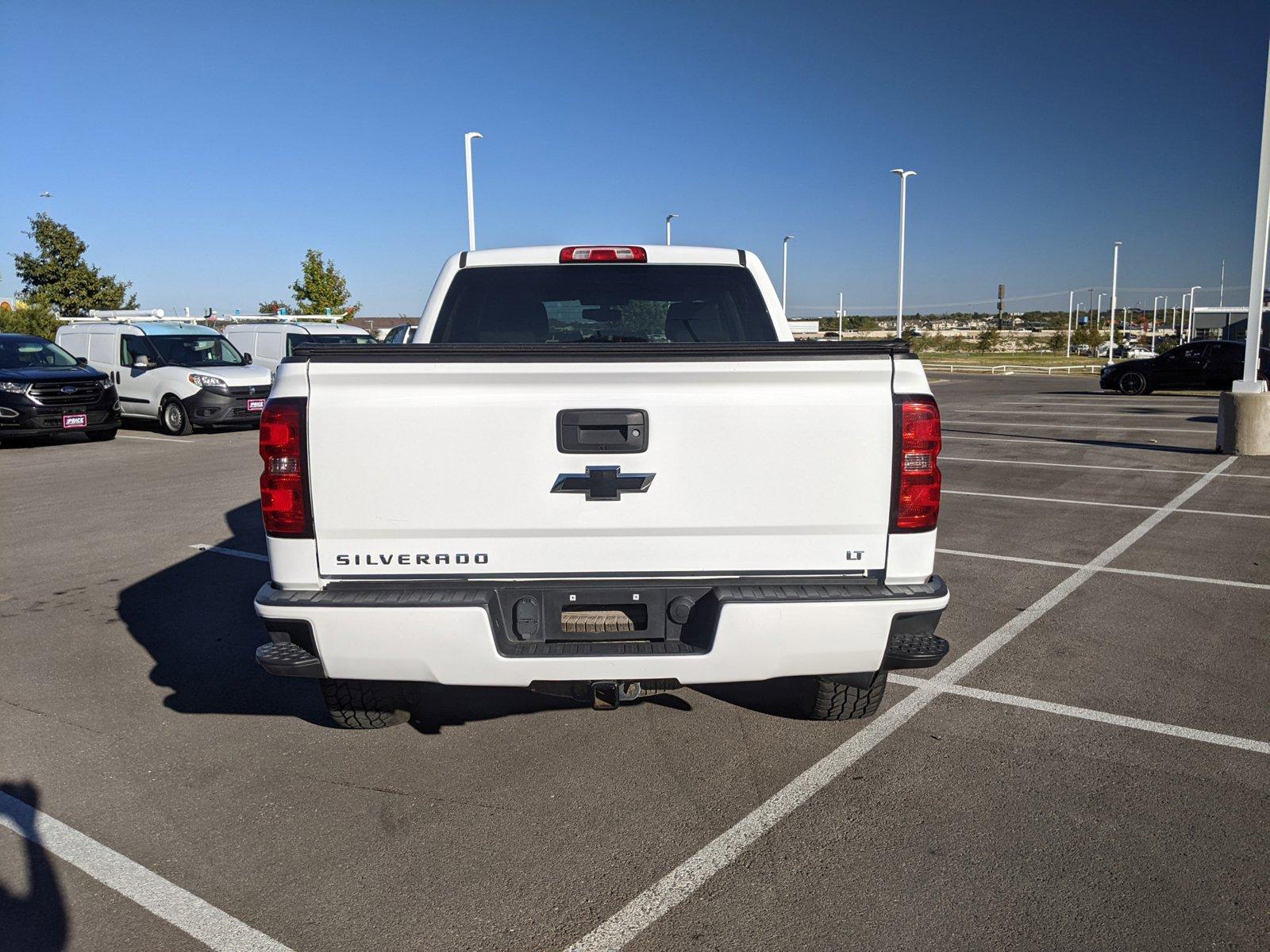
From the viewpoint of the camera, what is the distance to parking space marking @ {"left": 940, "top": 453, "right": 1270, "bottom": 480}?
12.1 metres

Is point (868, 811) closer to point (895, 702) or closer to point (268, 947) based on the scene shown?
point (895, 702)

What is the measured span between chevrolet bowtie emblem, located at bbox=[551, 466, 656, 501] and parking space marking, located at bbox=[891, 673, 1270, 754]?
2.34 meters

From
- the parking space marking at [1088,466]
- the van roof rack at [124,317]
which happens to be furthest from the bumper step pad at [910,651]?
the van roof rack at [124,317]

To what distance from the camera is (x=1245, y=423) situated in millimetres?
13906

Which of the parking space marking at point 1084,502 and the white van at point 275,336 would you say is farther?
the white van at point 275,336

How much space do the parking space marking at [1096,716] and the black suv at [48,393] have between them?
51.2 ft

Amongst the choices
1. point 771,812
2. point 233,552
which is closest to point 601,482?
point 771,812

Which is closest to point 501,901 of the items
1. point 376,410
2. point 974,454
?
point 376,410

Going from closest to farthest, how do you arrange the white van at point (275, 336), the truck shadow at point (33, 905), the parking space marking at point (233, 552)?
1. the truck shadow at point (33, 905)
2. the parking space marking at point (233, 552)
3. the white van at point (275, 336)

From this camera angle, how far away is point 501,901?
305 centimetres

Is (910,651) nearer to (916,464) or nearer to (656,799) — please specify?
(916,464)

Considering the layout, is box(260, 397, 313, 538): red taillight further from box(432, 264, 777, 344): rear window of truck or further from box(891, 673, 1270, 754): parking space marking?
box(891, 673, 1270, 754): parking space marking

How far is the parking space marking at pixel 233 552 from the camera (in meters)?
7.90

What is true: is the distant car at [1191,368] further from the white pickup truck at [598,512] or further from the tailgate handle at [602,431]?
the tailgate handle at [602,431]
